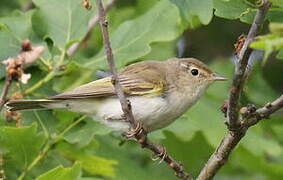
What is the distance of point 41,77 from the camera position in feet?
16.9

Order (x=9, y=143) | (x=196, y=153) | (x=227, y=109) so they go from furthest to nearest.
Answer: (x=196, y=153)
(x=9, y=143)
(x=227, y=109)

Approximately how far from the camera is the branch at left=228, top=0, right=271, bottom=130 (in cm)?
300

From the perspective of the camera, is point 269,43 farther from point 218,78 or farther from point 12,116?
point 218,78

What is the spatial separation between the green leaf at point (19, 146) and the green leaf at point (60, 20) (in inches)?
30.9

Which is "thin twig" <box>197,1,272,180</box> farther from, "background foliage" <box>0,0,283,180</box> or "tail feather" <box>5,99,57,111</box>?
"tail feather" <box>5,99,57,111</box>

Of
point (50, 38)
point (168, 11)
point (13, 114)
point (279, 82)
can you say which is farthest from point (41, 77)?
point (279, 82)

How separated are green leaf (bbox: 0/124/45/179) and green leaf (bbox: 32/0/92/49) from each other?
2.58 ft

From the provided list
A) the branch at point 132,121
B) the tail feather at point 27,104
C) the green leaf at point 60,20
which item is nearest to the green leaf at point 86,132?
the tail feather at point 27,104

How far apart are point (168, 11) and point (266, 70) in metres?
2.89

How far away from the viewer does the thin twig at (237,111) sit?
3024 mm

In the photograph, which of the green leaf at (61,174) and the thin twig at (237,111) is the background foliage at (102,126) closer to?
the green leaf at (61,174)

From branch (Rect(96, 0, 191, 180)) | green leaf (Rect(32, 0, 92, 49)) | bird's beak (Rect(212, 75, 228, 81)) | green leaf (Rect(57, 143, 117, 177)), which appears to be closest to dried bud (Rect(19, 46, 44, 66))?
branch (Rect(96, 0, 191, 180))

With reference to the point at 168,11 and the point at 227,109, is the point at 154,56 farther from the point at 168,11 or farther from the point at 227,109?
the point at 227,109

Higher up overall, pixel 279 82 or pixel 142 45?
pixel 142 45
